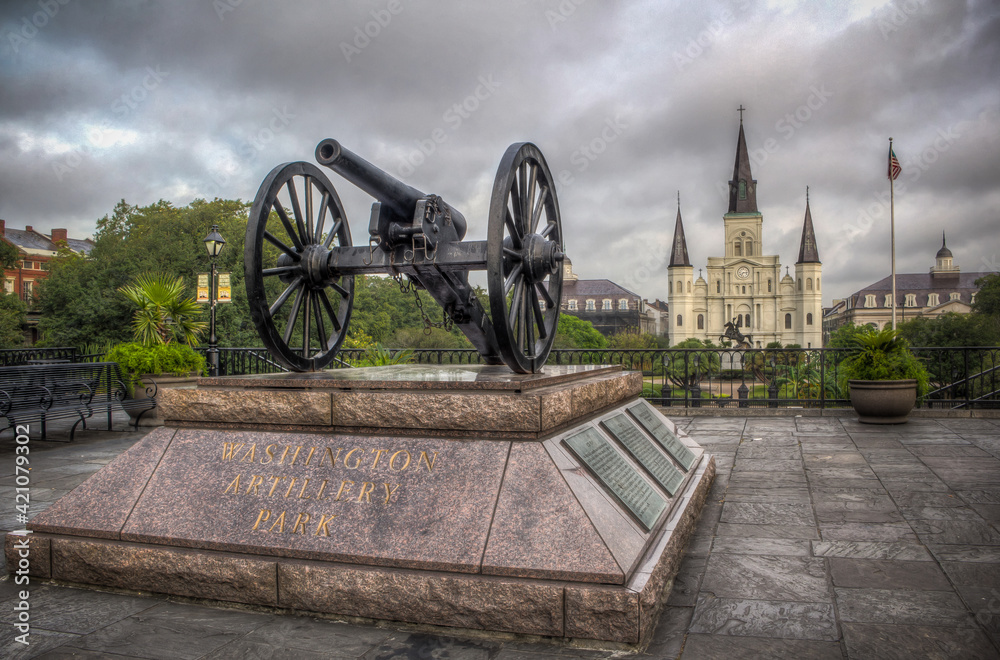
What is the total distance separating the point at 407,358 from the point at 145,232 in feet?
91.6

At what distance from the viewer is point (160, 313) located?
1054 cm

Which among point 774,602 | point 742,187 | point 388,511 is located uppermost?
point 742,187

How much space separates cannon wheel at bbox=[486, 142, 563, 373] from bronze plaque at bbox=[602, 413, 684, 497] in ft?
2.14

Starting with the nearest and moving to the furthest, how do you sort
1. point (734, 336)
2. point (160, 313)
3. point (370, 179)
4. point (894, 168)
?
1. point (370, 179)
2. point (160, 313)
3. point (894, 168)
4. point (734, 336)

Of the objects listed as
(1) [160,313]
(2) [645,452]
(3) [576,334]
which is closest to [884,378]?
(2) [645,452]

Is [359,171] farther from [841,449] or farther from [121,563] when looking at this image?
[841,449]

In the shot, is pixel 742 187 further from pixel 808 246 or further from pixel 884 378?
pixel 884 378

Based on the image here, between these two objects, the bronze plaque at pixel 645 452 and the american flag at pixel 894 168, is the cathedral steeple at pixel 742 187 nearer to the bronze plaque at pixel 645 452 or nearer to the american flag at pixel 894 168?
the american flag at pixel 894 168

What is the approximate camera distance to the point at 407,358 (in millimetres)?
11875

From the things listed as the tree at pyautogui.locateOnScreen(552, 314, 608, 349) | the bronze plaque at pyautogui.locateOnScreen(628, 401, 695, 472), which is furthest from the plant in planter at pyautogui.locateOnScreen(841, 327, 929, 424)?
the tree at pyautogui.locateOnScreen(552, 314, 608, 349)

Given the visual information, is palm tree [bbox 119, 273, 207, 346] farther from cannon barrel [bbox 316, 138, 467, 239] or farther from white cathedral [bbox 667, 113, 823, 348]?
white cathedral [bbox 667, 113, 823, 348]

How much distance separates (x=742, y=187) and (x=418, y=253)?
10304cm

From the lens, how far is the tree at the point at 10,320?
107 ft

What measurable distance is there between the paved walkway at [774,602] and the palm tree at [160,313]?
560 centimetres
